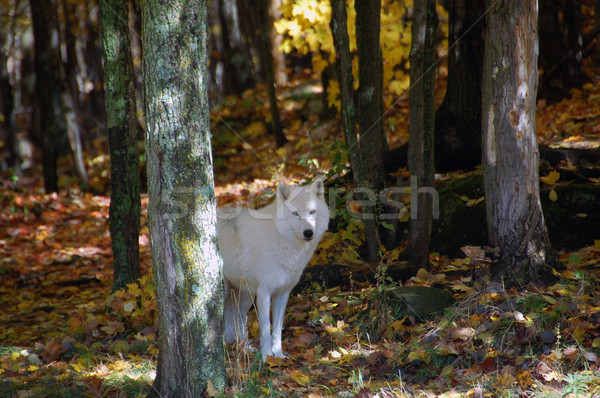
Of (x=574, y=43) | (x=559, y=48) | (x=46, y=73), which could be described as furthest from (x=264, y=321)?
(x=46, y=73)

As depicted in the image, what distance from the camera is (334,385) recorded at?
4578 mm

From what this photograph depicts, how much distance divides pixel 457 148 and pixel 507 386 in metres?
5.28

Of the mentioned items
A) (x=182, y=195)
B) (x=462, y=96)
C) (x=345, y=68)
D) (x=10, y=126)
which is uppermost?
(x=10, y=126)

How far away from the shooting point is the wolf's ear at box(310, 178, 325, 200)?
19.3 ft

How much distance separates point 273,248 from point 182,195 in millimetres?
1876

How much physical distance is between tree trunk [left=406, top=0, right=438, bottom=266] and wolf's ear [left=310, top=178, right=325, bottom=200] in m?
1.33

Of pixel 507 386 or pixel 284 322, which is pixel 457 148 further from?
pixel 507 386

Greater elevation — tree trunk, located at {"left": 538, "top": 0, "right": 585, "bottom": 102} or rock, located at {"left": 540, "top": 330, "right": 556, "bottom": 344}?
tree trunk, located at {"left": 538, "top": 0, "right": 585, "bottom": 102}

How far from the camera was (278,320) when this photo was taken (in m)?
A: 5.70

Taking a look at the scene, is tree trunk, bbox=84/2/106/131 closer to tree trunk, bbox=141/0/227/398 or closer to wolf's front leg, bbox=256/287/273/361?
wolf's front leg, bbox=256/287/273/361

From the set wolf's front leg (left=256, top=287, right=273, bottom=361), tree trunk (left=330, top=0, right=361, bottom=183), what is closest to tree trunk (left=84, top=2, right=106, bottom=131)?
tree trunk (left=330, top=0, right=361, bottom=183)

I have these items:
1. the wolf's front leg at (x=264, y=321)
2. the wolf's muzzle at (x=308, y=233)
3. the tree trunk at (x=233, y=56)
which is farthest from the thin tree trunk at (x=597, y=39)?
the tree trunk at (x=233, y=56)

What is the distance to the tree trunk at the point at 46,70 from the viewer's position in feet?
47.1

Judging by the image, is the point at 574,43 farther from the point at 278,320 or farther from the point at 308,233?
the point at 278,320
